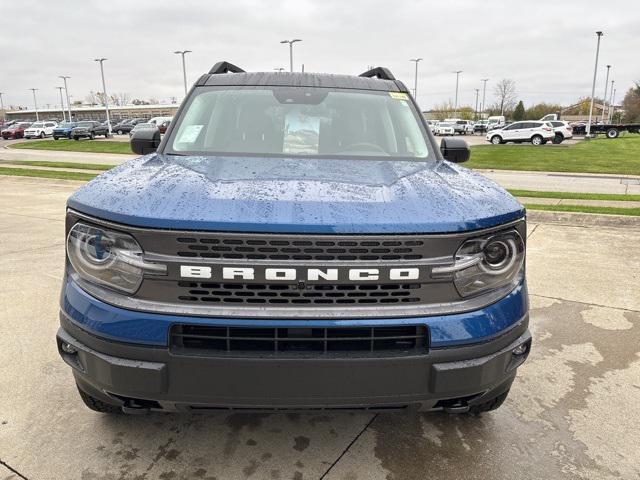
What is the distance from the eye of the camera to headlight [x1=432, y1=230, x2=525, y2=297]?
1978mm

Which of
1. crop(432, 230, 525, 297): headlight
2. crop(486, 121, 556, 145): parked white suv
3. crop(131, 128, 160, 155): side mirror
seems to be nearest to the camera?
crop(432, 230, 525, 297): headlight

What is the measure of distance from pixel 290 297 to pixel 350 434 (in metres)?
1.11

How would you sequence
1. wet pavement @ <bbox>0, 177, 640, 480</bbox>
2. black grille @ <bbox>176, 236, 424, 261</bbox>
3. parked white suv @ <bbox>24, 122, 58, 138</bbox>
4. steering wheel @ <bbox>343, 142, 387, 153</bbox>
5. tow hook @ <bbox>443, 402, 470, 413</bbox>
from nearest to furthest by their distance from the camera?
1. black grille @ <bbox>176, 236, 424, 261</bbox>
2. tow hook @ <bbox>443, 402, 470, 413</bbox>
3. wet pavement @ <bbox>0, 177, 640, 480</bbox>
4. steering wheel @ <bbox>343, 142, 387, 153</bbox>
5. parked white suv @ <bbox>24, 122, 58, 138</bbox>

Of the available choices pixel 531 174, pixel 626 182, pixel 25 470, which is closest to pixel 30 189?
pixel 25 470

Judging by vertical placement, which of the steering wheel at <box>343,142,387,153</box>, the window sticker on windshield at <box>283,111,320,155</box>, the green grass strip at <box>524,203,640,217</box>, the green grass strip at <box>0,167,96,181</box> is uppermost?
the window sticker on windshield at <box>283,111,320,155</box>

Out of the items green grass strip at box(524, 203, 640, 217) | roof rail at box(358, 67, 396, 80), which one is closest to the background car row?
green grass strip at box(524, 203, 640, 217)

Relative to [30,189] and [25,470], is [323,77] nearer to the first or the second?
[25,470]

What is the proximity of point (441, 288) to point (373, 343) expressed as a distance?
34 centimetres

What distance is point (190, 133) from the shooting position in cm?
328

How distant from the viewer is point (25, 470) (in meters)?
2.32

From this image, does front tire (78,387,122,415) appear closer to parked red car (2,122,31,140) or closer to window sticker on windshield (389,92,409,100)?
window sticker on windshield (389,92,409,100)

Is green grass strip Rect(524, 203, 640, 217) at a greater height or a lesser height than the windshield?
lesser

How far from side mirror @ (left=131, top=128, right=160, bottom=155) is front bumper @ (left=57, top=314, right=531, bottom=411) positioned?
188 cm

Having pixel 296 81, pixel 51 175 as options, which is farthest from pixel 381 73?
pixel 51 175
